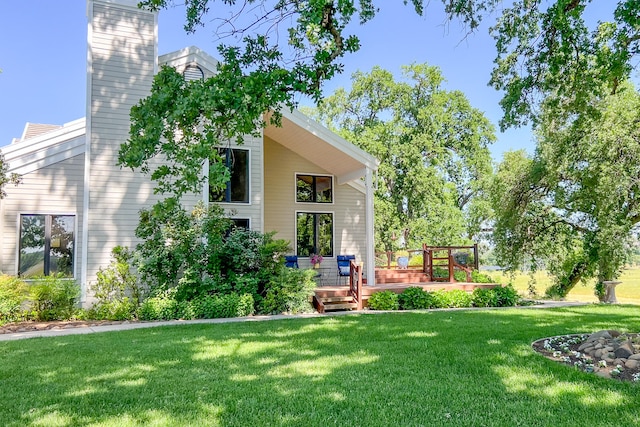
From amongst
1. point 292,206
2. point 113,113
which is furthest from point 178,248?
point 292,206

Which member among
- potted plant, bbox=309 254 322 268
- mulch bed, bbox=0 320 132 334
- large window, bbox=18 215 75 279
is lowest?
mulch bed, bbox=0 320 132 334

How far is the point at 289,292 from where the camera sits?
10438mm

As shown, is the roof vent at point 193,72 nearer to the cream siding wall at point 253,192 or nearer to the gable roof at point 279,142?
the gable roof at point 279,142

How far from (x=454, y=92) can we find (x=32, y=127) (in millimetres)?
19694

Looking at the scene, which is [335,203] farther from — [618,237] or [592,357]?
[592,357]

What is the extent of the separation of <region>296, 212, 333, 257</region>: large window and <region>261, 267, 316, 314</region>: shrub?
3.79 metres

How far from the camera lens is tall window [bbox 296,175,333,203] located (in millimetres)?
14875

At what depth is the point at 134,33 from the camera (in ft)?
37.4

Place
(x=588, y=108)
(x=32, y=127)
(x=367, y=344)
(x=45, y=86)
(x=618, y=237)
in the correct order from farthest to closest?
1. (x=45, y=86)
2. (x=32, y=127)
3. (x=618, y=237)
4. (x=588, y=108)
5. (x=367, y=344)

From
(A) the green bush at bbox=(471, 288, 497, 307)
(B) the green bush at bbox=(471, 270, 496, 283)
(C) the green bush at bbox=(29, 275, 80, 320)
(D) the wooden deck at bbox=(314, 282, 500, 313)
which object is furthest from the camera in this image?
(B) the green bush at bbox=(471, 270, 496, 283)

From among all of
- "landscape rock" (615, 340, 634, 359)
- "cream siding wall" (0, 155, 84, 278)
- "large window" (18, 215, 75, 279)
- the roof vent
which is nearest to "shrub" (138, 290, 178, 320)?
"cream siding wall" (0, 155, 84, 278)

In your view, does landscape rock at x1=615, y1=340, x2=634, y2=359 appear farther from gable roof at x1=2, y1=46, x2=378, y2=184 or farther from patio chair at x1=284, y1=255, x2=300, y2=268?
patio chair at x1=284, y1=255, x2=300, y2=268

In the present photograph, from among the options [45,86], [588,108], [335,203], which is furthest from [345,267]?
[45,86]

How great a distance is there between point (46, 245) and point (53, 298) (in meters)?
1.74
